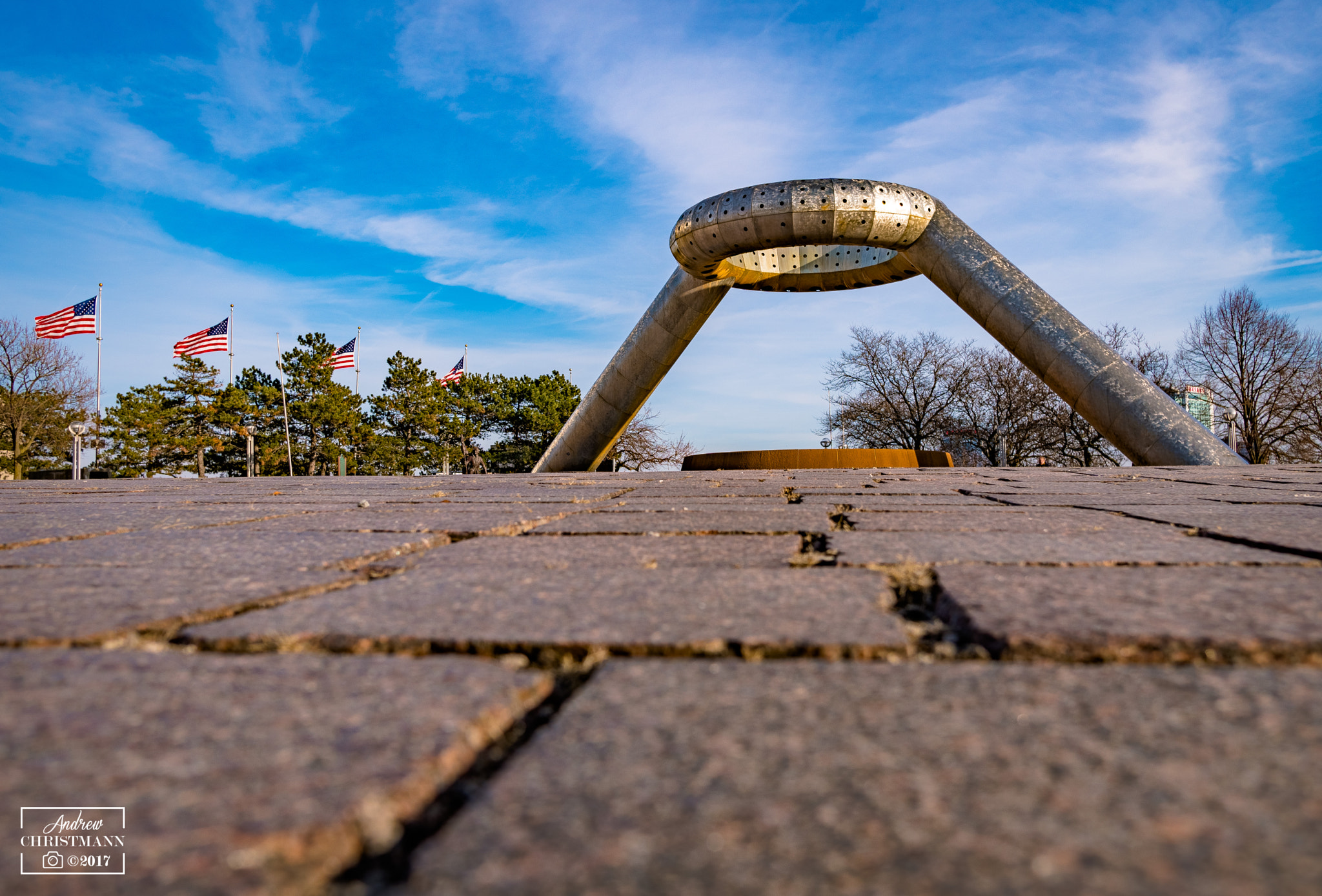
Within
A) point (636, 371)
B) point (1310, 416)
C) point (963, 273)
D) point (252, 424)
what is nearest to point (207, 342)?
point (636, 371)

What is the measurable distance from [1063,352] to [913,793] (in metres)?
12.4

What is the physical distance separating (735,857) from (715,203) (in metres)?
12.3

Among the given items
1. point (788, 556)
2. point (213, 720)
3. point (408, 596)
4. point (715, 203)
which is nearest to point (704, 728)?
point (213, 720)

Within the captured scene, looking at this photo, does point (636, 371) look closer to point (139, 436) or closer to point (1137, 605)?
point (1137, 605)

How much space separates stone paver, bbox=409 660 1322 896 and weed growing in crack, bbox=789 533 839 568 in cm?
78

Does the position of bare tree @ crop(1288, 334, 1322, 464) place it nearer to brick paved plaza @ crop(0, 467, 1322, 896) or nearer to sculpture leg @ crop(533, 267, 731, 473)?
sculpture leg @ crop(533, 267, 731, 473)

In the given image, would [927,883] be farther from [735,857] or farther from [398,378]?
[398,378]

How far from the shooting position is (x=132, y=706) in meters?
0.71

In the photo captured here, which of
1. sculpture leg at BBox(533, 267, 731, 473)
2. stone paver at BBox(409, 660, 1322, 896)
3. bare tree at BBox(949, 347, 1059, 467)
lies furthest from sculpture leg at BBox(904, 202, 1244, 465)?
bare tree at BBox(949, 347, 1059, 467)

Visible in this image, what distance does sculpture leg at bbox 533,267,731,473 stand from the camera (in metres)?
14.4

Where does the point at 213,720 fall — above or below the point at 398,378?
below

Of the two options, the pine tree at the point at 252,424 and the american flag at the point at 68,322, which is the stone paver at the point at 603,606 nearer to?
the american flag at the point at 68,322

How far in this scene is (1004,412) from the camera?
29.1 metres

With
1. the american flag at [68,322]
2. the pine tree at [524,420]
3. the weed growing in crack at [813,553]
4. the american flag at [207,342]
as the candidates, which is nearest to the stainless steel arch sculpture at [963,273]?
the weed growing in crack at [813,553]
